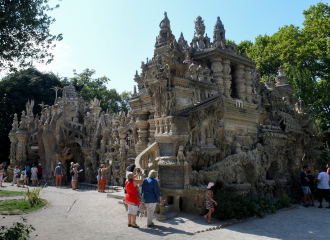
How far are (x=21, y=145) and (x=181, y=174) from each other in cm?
1941

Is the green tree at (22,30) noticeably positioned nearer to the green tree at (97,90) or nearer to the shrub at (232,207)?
the shrub at (232,207)

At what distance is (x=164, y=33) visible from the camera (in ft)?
43.4

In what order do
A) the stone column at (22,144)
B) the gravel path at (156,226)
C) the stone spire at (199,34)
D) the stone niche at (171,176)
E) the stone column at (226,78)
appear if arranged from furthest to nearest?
1. the stone column at (22,144)
2. the stone spire at (199,34)
3. the stone column at (226,78)
4. the stone niche at (171,176)
5. the gravel path at (156,226)

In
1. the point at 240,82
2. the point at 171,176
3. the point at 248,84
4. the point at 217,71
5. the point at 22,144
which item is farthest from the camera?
the point at 22,144

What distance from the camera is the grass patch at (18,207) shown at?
9.55m

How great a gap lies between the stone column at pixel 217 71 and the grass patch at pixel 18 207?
869cm

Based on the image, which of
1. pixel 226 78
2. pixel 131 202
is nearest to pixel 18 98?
pixel 226 78

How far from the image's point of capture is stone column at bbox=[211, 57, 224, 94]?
11820mm

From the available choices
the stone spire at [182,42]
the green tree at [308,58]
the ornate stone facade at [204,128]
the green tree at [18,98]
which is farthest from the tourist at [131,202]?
the green tree at [18,98]

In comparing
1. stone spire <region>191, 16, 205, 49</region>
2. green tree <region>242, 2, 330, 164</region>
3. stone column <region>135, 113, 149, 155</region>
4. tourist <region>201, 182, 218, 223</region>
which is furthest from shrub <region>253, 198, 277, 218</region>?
green tree <region>242, 2, 330, 164</region>

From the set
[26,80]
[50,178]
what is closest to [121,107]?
[26,80]

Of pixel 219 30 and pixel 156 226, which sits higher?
pixel 219 30

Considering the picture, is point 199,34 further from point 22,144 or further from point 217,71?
point 22,144

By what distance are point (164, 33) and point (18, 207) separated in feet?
31.8
